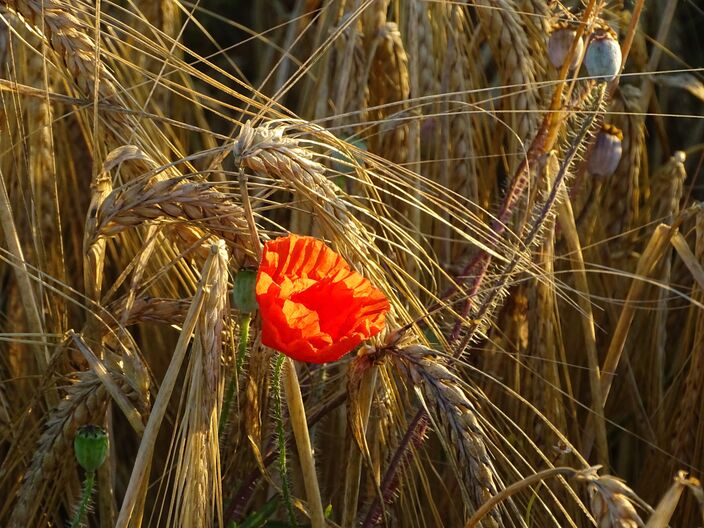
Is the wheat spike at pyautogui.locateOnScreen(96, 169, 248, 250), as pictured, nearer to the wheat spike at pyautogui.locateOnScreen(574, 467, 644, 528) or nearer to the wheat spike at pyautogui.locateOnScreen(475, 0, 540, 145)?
the wheat spike at pyautogui.locateOnScreen(574, 467, 644, 528)

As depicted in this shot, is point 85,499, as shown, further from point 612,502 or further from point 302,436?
point 612,502

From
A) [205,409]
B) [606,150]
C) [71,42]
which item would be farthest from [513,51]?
[205,409]

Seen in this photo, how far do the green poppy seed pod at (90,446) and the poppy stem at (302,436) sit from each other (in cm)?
14

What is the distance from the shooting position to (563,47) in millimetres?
978

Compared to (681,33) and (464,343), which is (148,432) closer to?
(464,343)

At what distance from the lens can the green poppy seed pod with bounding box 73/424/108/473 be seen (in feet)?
2.39

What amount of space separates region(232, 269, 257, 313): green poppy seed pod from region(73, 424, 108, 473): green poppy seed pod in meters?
0.14

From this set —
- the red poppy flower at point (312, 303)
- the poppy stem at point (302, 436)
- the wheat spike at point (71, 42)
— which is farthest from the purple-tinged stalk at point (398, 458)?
the wheat spike at point (71, 42)

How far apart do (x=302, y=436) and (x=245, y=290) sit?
0.11 meters

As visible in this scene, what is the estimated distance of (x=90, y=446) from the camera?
0.73 meters

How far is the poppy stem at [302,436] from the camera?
2.33ft

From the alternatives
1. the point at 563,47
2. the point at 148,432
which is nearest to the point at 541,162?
the point at 563,47

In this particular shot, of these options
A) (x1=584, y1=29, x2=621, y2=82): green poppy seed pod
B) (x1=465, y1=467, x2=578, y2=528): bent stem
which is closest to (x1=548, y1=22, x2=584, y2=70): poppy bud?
(x1=584, y1=29, x2=621, y2=82): green poppy seed pod

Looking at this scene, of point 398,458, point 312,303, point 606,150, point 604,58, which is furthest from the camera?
point 606,150
